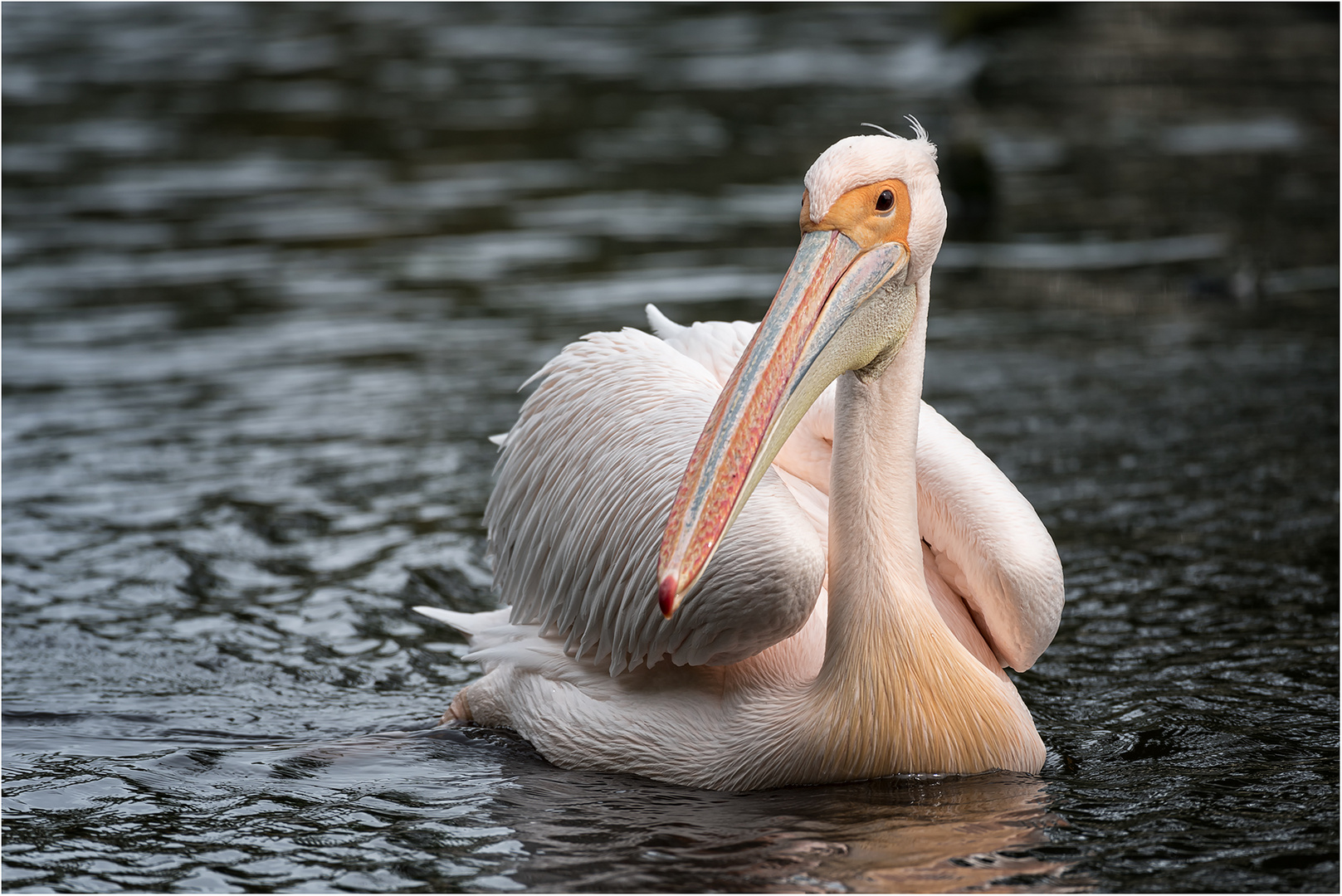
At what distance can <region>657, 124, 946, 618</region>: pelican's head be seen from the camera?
329 cm

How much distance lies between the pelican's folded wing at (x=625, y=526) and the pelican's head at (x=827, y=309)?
0.35m

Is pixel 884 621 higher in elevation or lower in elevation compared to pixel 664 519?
lower

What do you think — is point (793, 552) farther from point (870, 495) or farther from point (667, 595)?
point (667, 595)

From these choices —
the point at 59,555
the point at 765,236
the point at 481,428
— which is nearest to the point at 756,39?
the point at 765,236

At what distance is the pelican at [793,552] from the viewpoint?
3586 mm

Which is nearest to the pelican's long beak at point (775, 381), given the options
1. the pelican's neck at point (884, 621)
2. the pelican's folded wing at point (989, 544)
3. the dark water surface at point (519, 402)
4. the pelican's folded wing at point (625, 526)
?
the pelican's neck at point (884, 621)

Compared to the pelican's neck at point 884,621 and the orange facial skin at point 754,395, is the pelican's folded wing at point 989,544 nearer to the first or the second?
the pelican's neck at point 884,621

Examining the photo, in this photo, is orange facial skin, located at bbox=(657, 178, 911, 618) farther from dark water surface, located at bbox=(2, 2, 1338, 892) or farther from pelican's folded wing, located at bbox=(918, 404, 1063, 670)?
dark water surface, located at bbox=(2, 2, 1338, 892)

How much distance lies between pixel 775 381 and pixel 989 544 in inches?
35.6

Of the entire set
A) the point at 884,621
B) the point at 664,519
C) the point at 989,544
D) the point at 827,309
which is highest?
the point at 827,309

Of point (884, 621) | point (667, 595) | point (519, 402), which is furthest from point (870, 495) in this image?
point (519, 402)

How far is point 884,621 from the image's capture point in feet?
12.6

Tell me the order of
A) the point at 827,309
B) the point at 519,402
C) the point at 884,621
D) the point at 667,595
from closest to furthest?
the point at 667,595
the point at 827,309
the point at 884,621
the point at 519,402

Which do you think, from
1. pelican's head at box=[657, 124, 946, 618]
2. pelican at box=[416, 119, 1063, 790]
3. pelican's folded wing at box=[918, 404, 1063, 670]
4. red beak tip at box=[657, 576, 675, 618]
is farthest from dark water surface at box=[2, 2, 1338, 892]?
pelican's head at box=[657, 124, 946, 618]
